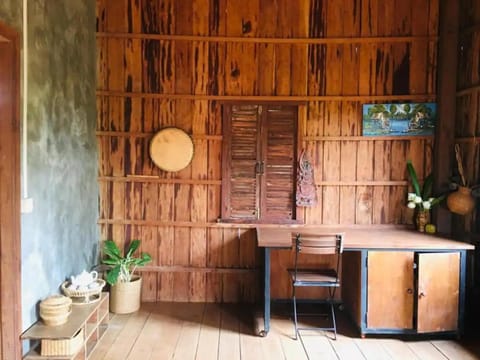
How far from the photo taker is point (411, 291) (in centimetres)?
362

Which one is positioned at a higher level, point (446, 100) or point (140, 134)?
point (446, 100)

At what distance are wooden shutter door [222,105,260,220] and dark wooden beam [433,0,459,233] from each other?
1796mm

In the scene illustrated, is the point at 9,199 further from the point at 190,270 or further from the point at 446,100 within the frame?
the point at 446,100

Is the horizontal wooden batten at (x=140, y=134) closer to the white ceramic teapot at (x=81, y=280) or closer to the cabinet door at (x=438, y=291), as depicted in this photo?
the white ceramic teapot at (x=81, y=280)

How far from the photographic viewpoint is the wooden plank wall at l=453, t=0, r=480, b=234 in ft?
12.9

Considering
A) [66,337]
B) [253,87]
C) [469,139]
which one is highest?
[253,87]

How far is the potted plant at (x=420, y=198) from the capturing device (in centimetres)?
420

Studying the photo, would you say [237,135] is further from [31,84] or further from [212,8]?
[31,84]

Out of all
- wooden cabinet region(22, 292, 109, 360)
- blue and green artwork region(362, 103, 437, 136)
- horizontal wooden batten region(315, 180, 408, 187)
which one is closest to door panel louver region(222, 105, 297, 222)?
horizontal wooden batten region(315, 180, 408, 187)

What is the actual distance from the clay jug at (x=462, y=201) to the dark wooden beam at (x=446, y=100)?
0.82 ft

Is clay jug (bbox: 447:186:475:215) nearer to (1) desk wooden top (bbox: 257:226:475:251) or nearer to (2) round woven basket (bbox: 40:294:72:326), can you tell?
(1) desk wooden top (bbox: 257:226:475:251)

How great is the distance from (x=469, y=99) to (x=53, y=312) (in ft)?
13.0

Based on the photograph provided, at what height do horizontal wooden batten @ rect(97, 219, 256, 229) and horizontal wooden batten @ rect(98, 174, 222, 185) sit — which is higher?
horizontal wooden batten @ rect(98, 174, 222, 185)

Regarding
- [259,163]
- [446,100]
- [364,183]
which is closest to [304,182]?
[259,163]
